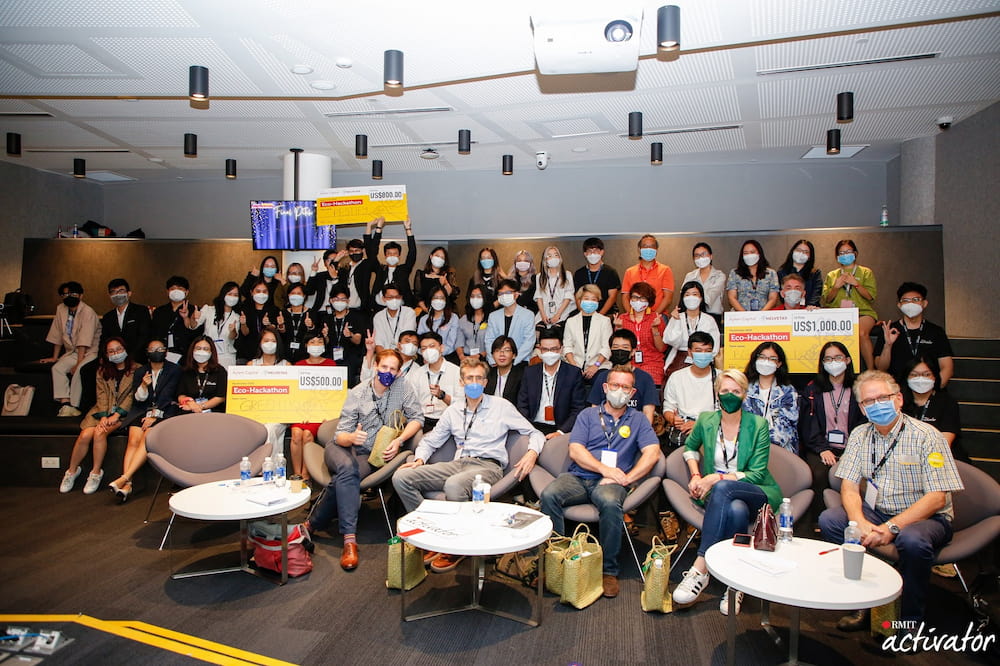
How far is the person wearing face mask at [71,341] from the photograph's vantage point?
7379mm

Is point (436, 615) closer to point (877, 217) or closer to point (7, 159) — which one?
point (877, 217)

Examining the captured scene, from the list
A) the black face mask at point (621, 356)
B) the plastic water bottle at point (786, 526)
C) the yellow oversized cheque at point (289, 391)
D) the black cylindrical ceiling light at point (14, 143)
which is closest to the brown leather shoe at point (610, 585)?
the plastic water bottle at point (786, 526)

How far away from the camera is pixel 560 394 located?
563cm

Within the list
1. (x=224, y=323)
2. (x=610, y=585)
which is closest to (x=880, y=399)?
(x=610, y=585)

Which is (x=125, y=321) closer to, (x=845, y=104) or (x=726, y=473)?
(x=726, y=473)

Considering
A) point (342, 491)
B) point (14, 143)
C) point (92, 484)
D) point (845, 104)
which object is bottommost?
A: point (92, 484)

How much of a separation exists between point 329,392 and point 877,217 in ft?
26.5

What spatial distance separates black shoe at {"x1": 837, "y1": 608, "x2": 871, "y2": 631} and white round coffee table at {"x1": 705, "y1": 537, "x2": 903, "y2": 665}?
484mm

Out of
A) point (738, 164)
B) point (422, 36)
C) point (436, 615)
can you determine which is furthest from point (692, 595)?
point (738, 164)

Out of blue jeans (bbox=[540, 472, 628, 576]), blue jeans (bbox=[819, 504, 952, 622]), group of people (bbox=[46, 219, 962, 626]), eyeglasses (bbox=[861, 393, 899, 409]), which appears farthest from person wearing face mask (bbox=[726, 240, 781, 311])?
blue jeans (bbox=[819, 504, 952, 622])

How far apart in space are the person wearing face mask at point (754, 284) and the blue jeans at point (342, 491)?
14.2 ft

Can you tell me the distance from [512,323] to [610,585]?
3171mm

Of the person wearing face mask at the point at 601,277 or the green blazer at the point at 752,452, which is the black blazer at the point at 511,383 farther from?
the green blazer at the point at 752,452

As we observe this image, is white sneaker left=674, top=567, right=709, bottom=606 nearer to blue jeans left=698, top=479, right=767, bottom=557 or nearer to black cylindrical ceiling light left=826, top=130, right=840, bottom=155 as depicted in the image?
blue jeans left=698, top=479, right=767, bottom=557
